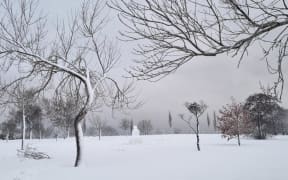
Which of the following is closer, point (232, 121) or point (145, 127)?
point (232, 121)

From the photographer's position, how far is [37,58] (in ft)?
31.2

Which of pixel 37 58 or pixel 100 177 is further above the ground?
pixel 37 58

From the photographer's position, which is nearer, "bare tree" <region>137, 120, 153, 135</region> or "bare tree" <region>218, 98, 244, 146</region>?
"bare tree" <region>218, 98, 244, 146</region>

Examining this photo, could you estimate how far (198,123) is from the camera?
19547 millimetres

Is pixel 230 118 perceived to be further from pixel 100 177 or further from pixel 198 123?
pixel 100 177

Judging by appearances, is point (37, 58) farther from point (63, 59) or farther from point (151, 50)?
point (151, 50)

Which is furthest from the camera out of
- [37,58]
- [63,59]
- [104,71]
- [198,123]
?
[198,123]

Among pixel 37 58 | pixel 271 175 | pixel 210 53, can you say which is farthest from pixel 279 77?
pixel 37 58

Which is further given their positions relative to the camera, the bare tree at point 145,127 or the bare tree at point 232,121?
the bare tree at point 145,127

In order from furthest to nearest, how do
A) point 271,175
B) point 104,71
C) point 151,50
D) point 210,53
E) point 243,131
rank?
point 243,131, point 104,71, point 271,175, point 151,50, point 210,53

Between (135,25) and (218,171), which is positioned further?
(218,171)

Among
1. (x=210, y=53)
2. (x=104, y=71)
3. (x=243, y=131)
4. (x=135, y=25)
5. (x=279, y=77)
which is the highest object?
(x=104, y=71)

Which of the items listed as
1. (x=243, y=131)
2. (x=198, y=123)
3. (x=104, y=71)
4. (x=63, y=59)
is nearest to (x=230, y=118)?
(x=243, y=131)

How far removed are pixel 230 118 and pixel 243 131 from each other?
2047mm
